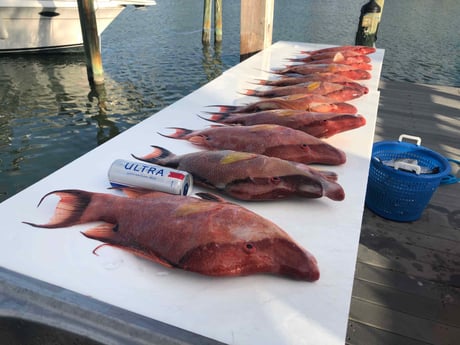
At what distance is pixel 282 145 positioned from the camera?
2.48m

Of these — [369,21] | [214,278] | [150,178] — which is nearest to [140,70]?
[369,21]

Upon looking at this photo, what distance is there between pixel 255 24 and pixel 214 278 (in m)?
6.47

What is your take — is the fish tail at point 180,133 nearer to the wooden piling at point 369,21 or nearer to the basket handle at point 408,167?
the basket handle at point 408,167

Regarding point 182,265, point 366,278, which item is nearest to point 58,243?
point 182,265

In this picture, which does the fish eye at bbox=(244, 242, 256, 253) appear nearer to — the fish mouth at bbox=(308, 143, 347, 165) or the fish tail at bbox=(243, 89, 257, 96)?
the fish mouth at bbox=(308, 143, 347, 165)

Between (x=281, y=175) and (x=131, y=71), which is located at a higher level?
(x=281, y=175)

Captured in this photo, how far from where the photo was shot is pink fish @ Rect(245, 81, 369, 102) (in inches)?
152

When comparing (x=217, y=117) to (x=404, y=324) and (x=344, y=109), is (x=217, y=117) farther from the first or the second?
(x=404, y=324)

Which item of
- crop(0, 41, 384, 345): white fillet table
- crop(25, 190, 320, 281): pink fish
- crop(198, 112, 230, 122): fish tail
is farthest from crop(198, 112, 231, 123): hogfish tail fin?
crop(25, 190, 320, 281): pink fish

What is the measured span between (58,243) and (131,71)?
10.6 metres

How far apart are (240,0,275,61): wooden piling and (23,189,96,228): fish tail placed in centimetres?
601

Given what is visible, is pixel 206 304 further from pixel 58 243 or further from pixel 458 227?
pixel 458 227

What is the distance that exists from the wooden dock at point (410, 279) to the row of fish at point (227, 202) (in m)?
0.88

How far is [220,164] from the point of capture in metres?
2.19
